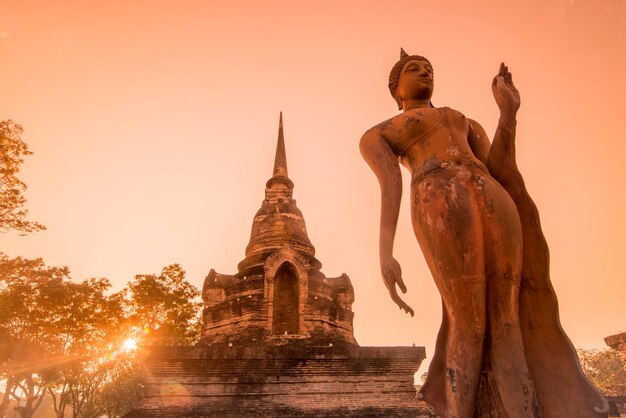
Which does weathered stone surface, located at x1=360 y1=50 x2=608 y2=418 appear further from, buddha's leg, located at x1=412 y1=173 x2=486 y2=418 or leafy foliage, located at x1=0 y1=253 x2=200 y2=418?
leafy foliage, located at x1=0 y1=253 x2=200 y2=418

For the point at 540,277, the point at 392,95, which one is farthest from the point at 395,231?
the point at 392,95

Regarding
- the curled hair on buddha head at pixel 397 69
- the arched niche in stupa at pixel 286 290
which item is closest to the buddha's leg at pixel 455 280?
the curled hair on buddha head at pixel 397 69

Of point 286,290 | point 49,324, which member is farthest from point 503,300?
point 49,324

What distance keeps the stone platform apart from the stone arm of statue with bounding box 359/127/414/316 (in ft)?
21.3

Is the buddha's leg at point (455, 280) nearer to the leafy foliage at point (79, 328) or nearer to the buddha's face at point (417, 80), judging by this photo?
the buddha's face at point (417, 80)

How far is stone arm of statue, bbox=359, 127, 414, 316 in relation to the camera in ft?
8.65

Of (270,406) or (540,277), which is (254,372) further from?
(540,277)

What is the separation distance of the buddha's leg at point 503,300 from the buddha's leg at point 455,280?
79mm

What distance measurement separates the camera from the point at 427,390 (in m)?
2.55

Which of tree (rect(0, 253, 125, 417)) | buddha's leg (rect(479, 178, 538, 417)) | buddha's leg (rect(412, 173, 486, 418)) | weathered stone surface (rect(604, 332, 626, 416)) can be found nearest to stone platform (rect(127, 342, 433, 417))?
weathered stone surface (rect(604, 332, 626, 416))

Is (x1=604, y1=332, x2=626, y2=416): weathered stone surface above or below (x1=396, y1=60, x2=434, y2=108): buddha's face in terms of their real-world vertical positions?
below

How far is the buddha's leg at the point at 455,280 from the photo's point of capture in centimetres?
235

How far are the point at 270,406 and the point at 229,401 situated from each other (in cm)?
83

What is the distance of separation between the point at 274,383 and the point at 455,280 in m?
7.07
